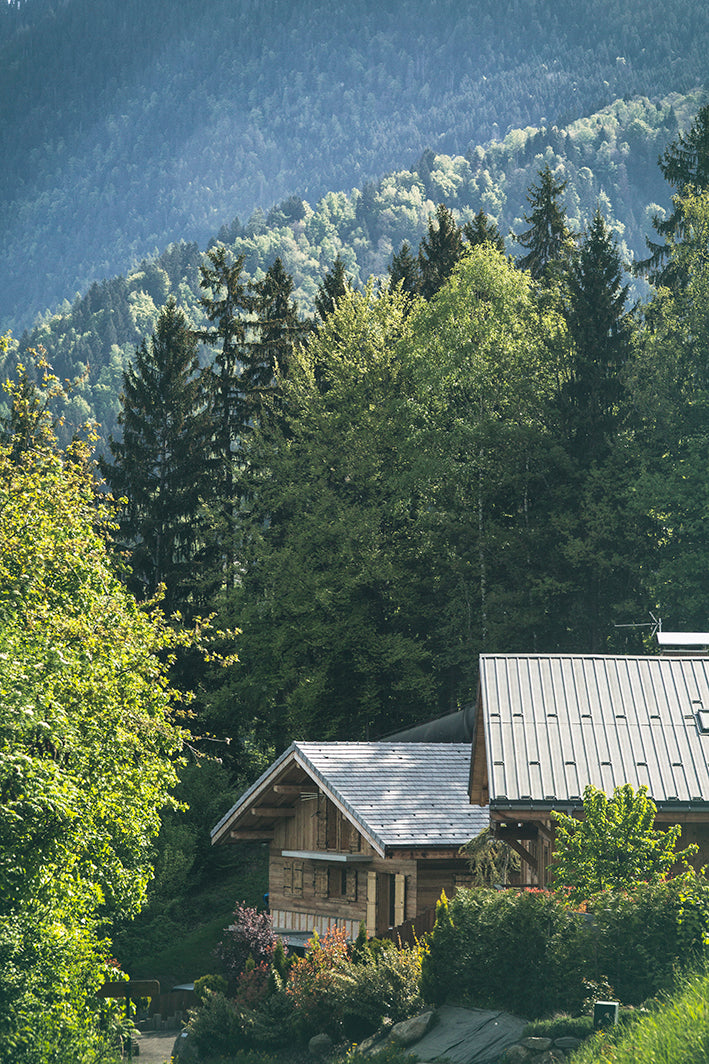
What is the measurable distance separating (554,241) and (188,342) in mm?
17727

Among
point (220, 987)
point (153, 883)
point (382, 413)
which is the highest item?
point (382, 413)

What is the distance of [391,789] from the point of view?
2942 centimetres

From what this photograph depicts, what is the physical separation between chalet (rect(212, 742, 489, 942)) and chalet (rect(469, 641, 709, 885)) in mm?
2366

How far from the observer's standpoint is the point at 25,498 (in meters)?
21.6

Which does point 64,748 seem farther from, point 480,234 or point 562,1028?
point 480,234

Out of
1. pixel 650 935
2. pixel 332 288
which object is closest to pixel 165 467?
pixel 332 288

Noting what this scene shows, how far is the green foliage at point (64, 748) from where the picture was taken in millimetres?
16750

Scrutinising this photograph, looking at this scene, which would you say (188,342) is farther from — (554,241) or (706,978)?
(706,978)

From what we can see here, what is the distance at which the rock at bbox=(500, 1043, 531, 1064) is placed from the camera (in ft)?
51.3

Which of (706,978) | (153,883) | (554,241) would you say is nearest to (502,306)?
(554,241)

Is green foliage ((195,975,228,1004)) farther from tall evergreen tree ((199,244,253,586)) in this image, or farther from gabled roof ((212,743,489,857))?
tall evergreen tree ((199,244,253,586))

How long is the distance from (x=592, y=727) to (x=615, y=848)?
16.9 ft

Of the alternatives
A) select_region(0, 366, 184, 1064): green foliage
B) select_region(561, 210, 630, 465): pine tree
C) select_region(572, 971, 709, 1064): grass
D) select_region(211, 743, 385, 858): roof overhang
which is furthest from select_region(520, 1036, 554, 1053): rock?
select_region(561, 210, 630, 465): pine tree

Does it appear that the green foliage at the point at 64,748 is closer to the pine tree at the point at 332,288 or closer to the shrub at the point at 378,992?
the shrub at the point at 378,992
